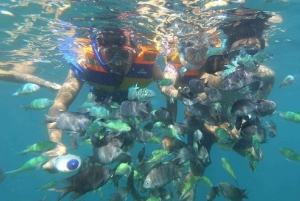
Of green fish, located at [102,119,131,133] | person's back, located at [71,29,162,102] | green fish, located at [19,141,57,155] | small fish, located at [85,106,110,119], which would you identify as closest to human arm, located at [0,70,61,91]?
person's back, located at [71,29,162,102]

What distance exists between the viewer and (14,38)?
46.5ft

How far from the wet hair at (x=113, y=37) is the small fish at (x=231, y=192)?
7.78 meters

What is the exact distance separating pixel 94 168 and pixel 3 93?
37.8m

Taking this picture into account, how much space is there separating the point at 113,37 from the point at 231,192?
8.47 meters

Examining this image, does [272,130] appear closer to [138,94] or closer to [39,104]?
[138,94]

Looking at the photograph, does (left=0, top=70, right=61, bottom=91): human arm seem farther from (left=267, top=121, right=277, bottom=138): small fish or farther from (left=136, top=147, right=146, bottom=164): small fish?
(left=267, top=121, right=277, bottom=138): small fish

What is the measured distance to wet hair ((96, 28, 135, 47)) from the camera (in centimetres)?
1127

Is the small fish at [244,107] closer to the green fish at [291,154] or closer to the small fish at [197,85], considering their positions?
the small fish at [197,85]

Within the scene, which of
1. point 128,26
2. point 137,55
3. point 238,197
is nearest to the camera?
point 238,197

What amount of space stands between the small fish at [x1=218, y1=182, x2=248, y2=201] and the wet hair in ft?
25.5

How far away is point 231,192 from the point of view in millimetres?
4961

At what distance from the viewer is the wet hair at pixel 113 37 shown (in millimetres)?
11266

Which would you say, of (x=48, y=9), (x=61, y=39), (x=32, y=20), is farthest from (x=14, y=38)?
(x=48, y=9)

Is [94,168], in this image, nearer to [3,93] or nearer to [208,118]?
[208,118]
